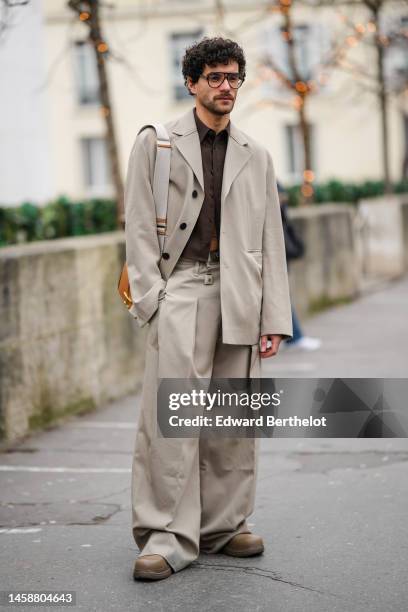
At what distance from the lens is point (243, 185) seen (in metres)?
4.93

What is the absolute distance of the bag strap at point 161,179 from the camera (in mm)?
4898

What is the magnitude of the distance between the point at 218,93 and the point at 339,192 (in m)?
23.5

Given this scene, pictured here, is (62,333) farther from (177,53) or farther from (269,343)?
(177,53)

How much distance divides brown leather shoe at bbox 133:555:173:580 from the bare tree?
18.3 ft

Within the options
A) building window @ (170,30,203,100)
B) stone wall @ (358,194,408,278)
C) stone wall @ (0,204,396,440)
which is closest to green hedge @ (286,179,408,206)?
stone wall @ (358,194,408,278)

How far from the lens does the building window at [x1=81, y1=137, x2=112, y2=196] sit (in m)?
41.7

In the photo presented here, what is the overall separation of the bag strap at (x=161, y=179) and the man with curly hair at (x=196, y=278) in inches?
0.8

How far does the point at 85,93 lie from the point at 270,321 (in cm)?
3761

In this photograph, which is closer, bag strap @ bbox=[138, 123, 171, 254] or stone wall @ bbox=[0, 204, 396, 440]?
bag strap @ bbox=[138, 123, 171, 254]

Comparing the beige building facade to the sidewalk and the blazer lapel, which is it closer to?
the sidewalk

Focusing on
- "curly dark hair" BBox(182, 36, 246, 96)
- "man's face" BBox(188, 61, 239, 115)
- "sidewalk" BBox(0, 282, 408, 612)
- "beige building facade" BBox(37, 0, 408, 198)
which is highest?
"beige building facade" BBox(37, 0, 408, 198)

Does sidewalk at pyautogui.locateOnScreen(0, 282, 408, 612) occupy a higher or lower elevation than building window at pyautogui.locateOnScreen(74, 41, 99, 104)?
lower

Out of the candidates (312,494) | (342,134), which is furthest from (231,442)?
(342,134)

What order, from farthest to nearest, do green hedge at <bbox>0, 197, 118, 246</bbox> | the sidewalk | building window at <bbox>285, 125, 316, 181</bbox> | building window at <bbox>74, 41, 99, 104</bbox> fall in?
building window at <bbox>74, 41, 99, 104</bbox> → building window at <bbox>285, 125, 316, 181</bbox> → green hedge at <bbox>0, 197, 118, 246</bbox> → the sidewalk
